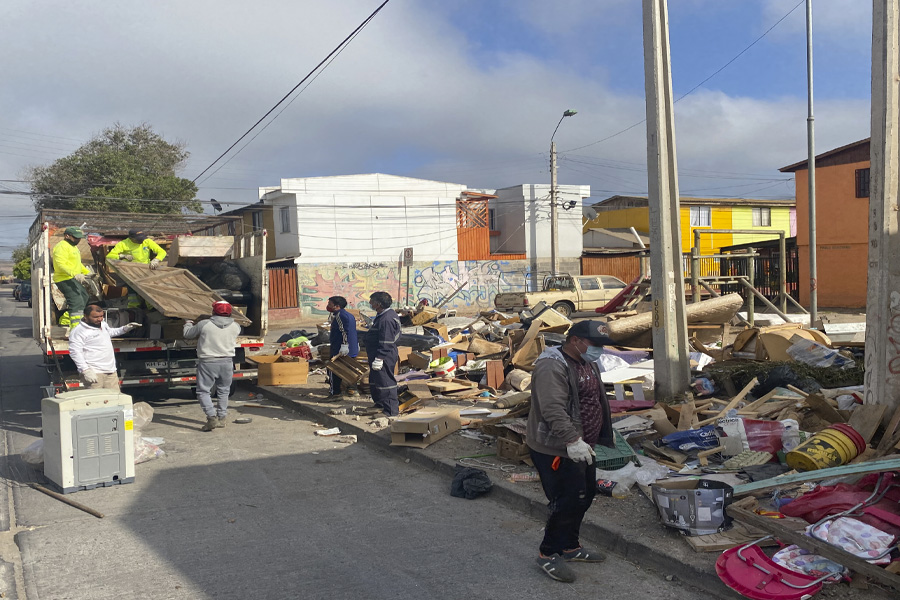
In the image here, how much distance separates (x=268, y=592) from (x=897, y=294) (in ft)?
17.6

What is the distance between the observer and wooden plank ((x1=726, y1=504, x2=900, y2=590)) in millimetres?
3787

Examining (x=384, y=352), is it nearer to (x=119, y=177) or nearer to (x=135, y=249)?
(x=135, y=249)

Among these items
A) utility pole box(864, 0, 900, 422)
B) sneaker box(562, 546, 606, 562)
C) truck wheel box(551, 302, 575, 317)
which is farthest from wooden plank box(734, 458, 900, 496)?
truck wheel box(551, 302, 575, 317)

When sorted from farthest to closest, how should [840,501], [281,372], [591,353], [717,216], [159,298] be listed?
1. [717,216]
2. [281,372]
3. [159,298]
4. [591,353]
5. [840,501]

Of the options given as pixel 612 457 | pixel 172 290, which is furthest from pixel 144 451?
pixel 612 457

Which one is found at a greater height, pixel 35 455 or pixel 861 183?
pixel 861 183

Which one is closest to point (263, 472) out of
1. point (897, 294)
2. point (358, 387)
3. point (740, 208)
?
point (358, 387)

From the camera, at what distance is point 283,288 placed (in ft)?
98.6

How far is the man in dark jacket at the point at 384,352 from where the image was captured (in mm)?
9453

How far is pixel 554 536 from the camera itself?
4.59 m

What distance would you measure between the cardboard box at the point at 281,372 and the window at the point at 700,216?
34.9 metres

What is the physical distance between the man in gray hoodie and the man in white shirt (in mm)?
1094

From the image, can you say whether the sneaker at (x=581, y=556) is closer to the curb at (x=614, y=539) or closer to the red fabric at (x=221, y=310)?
the curb at (x=614, y=539)

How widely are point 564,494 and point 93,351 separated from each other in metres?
6.39
